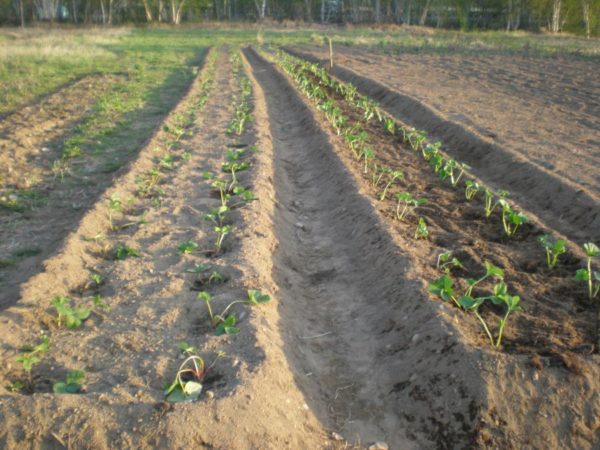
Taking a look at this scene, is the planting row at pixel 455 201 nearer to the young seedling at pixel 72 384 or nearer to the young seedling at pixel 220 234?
the young seedling at pixel 220 234

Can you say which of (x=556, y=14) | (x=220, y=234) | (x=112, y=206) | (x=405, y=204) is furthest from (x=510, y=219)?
(x=556, y=14)

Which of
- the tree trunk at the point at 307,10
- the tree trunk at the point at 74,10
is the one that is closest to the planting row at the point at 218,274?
the tree trunk at the point at 307,10

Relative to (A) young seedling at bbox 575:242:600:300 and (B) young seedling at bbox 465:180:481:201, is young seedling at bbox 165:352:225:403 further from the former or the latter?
(B) young seedling at bbox 465:180:481:201

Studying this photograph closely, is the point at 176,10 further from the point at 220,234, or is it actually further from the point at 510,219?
the point at 510,219

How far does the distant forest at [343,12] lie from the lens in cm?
5144

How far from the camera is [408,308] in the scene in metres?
4.22

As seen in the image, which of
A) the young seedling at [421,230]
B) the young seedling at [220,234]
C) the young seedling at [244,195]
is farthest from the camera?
the young seedling at [244,195]

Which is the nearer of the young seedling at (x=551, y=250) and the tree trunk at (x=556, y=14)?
the young seedling at (x=551, y=250)

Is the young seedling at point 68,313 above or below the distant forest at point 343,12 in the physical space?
below

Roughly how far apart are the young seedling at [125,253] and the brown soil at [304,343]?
0.12 m

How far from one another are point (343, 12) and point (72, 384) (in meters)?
63.8

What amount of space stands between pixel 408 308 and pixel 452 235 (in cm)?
163

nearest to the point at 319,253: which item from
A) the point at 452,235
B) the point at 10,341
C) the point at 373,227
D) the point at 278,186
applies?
the point at 373,227

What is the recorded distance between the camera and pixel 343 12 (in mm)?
61406
